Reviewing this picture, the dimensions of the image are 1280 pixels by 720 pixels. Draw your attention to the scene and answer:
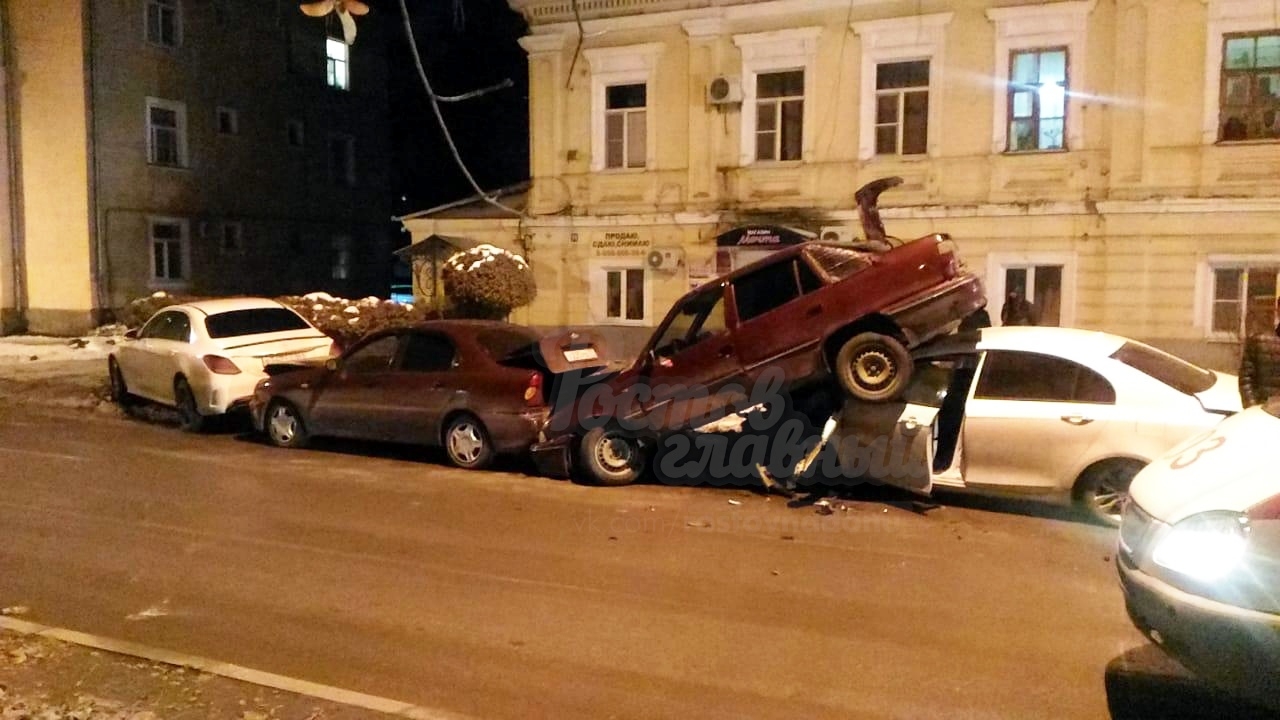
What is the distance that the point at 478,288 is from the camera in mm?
18797

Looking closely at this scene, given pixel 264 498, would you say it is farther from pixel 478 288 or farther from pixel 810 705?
pixel 478 288

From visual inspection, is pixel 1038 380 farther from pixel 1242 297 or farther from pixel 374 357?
pixel 1242 297

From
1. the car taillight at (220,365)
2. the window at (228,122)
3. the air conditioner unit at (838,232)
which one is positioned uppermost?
the window at (228,122)

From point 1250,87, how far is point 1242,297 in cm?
304

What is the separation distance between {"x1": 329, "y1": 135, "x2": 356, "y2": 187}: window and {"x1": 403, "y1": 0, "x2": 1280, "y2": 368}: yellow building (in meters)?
12.3

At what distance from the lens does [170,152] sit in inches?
1073

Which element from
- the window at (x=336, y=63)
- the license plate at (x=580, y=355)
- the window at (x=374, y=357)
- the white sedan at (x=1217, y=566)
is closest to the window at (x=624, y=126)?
the window at (x=374, y=357)

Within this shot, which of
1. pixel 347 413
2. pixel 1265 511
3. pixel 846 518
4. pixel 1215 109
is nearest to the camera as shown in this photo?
pixel 1265 511

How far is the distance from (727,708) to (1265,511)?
2.33m

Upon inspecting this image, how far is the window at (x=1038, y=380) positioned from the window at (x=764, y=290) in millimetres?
1777

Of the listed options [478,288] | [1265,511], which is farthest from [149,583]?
[478,288]

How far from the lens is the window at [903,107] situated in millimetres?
18000

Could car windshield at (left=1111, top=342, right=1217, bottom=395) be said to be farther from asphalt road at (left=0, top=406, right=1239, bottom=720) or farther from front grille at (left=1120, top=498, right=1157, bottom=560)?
front grille at (left=1120, top=498, right=1157, bottom=560)

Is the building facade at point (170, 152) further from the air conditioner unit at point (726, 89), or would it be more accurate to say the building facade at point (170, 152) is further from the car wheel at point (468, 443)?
the car wheel at point (468, 443)
